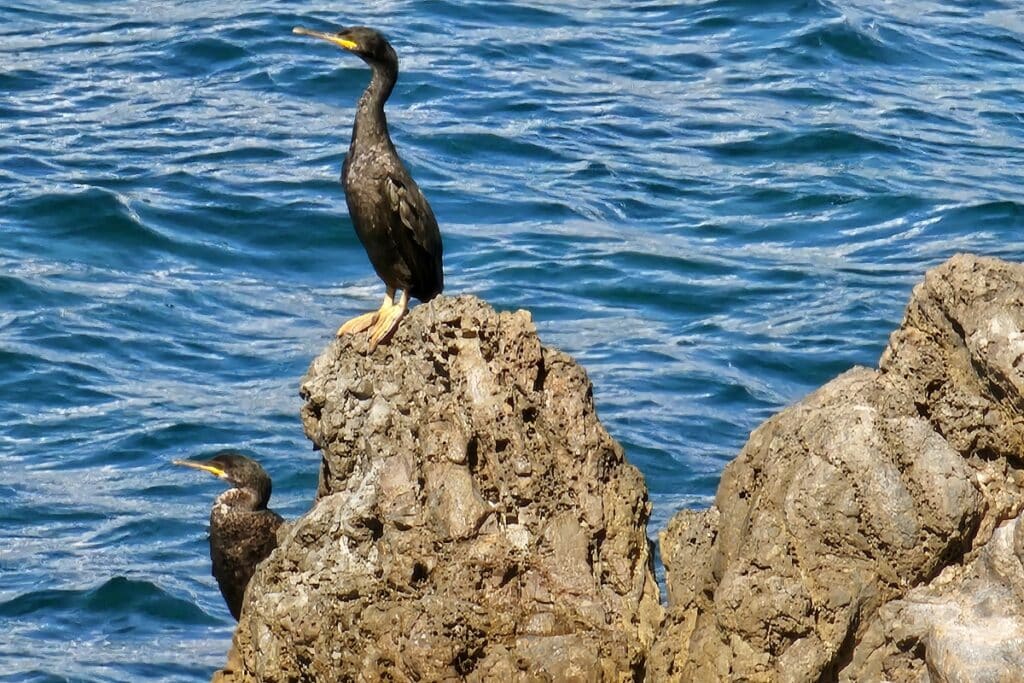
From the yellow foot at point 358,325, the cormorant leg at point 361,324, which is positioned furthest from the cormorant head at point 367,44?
the yellow foot at point 358,325

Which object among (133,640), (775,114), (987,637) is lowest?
(133,640)

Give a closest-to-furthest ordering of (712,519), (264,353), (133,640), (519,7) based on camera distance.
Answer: (712,519) → (133,640) → (264,353) → (519,7)

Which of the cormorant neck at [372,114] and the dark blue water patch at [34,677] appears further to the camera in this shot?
the dark blue water patch at [34,677]

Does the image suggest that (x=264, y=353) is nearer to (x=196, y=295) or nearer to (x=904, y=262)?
(x=196, y=295)

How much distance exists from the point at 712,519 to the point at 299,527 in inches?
43.4

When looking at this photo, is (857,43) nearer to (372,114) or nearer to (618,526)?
(372,114)

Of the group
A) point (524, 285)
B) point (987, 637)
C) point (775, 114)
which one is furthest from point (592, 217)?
point (987, 637)

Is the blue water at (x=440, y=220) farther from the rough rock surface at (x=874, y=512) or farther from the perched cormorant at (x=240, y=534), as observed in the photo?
the rough rock surface at (x=874, y=512)

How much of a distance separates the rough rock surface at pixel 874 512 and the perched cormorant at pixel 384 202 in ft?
8.37

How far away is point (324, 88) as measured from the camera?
54.7ft

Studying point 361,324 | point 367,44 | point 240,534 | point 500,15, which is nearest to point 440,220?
point 500,15

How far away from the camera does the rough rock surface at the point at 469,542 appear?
4.98 meters

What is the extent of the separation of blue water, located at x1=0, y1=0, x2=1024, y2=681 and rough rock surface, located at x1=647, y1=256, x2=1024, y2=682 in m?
3.82

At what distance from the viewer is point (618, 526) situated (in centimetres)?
518
